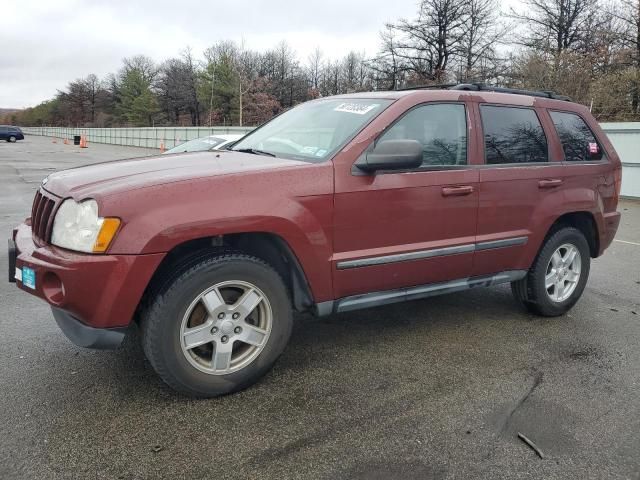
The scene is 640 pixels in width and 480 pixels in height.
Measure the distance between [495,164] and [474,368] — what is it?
1493mm

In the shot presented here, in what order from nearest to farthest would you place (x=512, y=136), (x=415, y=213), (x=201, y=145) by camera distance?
(x=415, y=213)
(x=512, y=136)
(x=201, y=145)

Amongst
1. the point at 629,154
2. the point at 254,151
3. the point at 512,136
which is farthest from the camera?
the point at 629,154

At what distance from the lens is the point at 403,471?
2.33m

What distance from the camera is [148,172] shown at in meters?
2.91

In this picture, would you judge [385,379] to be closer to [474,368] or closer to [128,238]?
[474,368]

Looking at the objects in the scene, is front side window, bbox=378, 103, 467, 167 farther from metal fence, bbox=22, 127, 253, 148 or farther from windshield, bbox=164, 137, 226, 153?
metal fence, bbox=22, 127, 253, 148

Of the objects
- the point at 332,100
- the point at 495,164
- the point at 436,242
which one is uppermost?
the point at 332,100

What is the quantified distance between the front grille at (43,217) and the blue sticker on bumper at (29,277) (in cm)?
17

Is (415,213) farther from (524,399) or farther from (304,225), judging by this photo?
(524,399)

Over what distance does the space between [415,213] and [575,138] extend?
6.55ft

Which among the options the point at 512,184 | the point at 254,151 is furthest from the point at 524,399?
the point at 254,151

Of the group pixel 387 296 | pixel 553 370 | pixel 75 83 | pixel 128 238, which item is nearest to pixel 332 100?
pixel 387 296

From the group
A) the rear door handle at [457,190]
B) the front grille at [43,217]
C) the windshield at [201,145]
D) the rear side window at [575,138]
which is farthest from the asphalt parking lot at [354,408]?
the windshield at [201,145]

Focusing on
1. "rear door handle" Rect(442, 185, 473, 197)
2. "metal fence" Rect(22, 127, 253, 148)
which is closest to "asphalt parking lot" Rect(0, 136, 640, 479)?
"rear door handle" Rect(442, 185, 473, 197)
